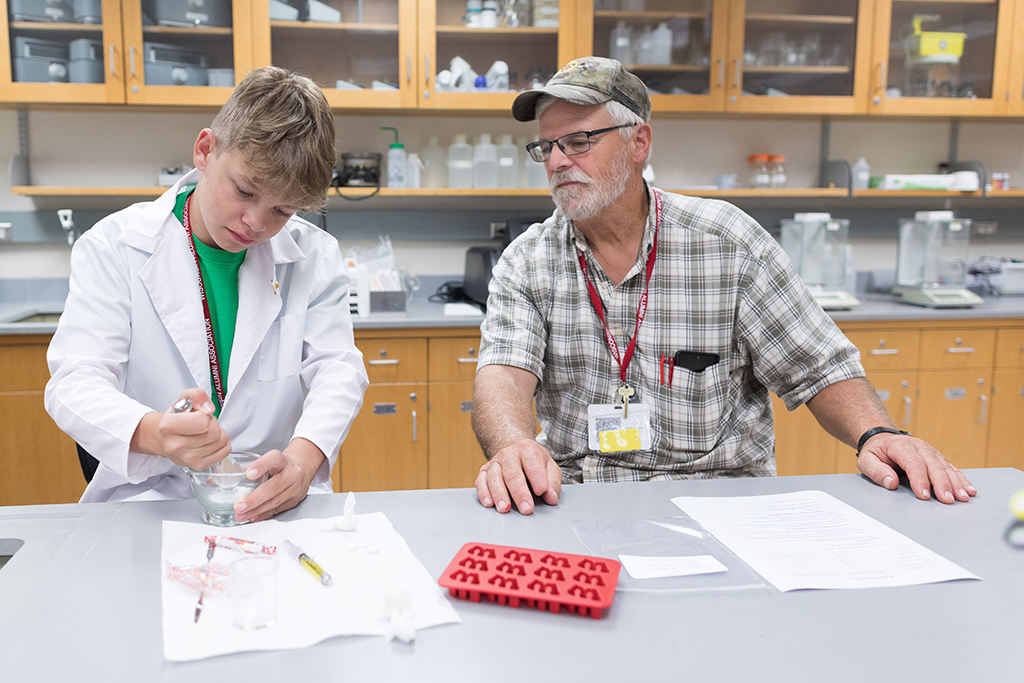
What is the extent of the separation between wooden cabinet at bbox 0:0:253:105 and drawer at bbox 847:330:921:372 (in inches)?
99.7

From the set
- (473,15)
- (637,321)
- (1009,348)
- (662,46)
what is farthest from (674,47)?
(637,321)

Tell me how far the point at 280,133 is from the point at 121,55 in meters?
2.02

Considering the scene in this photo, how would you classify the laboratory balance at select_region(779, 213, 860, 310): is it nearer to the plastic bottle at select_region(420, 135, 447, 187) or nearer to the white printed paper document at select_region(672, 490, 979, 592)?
the plastic bottle at select_region(420, 135, 447, 187)

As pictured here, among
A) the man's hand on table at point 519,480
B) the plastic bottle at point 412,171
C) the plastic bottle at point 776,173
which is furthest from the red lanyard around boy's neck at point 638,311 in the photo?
the plastic bottle at point 776,173

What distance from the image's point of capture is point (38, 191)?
272 cm

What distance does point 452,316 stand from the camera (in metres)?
2.65

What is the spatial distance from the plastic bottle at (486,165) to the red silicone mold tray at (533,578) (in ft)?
Answer: 7.65

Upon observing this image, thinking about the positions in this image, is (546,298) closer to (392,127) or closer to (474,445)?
(474,445)

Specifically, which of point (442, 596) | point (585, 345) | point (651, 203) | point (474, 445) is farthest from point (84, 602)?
point (474, 445)

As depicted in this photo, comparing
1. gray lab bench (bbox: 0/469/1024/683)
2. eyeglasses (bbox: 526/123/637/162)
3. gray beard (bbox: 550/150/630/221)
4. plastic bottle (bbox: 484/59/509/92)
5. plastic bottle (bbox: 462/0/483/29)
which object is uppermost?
plastic bottle (bbox: 462/0/483/29)

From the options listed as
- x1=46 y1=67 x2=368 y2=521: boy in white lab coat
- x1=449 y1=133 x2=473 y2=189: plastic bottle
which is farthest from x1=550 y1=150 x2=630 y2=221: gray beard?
x1=449 y1=133 x2=473 y2=189: plastic bottle

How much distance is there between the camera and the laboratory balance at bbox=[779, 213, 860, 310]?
3.17 meters

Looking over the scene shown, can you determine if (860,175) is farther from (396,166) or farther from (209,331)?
(209,331)

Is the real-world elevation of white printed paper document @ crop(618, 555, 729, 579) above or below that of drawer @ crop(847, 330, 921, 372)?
above
